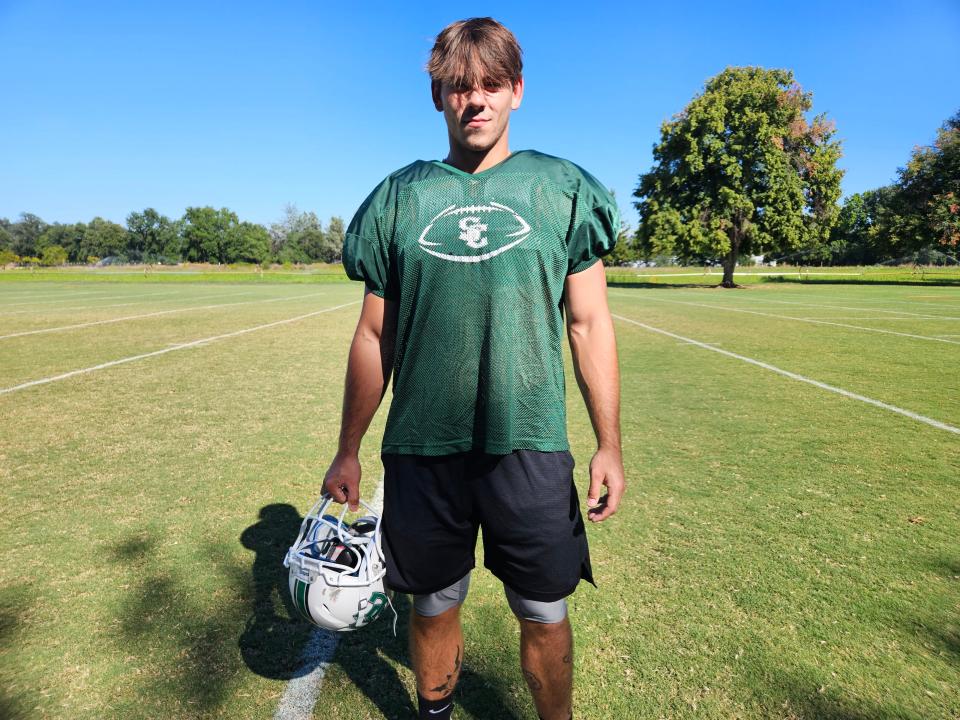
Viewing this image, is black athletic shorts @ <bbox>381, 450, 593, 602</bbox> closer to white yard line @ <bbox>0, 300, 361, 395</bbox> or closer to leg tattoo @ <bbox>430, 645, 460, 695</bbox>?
leg tattoo @ <bbox>430, 645, 460, 695</bbox>

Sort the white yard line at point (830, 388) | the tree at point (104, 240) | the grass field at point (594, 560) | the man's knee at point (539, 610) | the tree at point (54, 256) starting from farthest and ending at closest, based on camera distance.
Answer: the tree at point (104, 240)
the tree at point (54, 256)
the white yard line at point (830, 388)
the grass field at point (594, 560)
the man's knee at point (539, 610)

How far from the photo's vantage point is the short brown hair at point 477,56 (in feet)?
5.40

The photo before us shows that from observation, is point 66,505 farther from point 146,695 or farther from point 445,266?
point 445,266

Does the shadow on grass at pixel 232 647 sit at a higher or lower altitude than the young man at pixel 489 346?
lower

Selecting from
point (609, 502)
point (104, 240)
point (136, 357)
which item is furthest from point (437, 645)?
point (104, 240)

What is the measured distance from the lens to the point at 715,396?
23.4 ft

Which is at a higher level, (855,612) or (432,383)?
(432,383)

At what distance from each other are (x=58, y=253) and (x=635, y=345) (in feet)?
419

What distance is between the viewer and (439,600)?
1838 mm

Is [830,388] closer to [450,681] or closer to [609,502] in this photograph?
[609,502]

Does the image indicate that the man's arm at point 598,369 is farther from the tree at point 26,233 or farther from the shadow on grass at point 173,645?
the tree at point 26,233

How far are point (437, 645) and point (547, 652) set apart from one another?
14.5 inches

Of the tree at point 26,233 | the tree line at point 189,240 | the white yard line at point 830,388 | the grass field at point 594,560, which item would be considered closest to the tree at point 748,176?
the white yard line at point 830,388

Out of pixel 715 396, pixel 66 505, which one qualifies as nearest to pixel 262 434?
pixel 66 505
